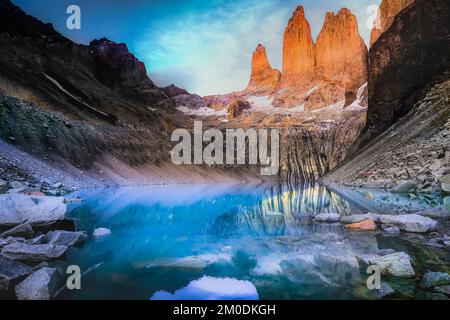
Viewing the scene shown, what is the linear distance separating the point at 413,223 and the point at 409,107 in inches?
1641

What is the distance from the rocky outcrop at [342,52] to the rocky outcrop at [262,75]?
3814 centimetres

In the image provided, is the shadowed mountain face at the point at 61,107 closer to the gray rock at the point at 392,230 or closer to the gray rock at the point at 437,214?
the gray rock at the point at 392,230

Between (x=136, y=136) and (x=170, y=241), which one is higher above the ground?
(x=136, y=136)

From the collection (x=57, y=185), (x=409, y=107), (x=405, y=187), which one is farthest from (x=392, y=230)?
(x=409, y=107)

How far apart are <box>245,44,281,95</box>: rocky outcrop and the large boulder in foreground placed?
173 m

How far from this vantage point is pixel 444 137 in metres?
24.7

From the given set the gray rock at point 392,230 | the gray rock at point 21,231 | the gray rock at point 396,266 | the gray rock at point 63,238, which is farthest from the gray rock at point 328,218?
the gray rock at point 21,231

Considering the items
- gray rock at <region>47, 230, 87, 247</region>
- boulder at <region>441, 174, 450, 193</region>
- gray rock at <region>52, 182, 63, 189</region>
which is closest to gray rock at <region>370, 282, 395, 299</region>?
gray rock at <region>47, 230, 87, 247</region>

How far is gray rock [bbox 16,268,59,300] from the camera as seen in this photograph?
17.4ft

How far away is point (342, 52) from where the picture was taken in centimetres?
13475
